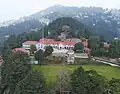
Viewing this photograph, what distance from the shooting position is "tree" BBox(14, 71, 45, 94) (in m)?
19.2

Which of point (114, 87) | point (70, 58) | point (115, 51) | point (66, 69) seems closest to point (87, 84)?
point (114, 87)

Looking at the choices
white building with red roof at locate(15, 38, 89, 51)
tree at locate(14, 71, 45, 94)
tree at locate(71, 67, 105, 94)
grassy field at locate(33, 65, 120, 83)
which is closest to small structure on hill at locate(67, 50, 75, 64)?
grassy field at locate(33, 65, 120, 83)

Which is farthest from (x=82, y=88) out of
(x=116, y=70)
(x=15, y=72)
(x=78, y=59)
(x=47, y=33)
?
(x=47, y=33)

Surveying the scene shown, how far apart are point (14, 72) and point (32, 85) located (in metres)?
3.59

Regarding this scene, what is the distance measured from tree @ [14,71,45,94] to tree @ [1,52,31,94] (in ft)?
7.28

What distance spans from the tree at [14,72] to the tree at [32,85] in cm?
222

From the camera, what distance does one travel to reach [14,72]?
22641 millimetres

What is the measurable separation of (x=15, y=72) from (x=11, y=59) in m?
3.41

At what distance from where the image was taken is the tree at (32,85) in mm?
19200

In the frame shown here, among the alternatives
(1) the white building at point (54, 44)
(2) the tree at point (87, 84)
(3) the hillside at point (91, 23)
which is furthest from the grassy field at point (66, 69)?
(3) the hillside at point (91, 23)

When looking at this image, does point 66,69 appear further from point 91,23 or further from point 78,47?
point 91,23

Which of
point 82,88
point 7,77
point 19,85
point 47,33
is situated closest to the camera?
point 82,88

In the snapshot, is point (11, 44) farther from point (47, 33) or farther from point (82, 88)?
point (82, 88)

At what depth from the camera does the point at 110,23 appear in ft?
292
